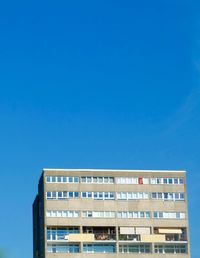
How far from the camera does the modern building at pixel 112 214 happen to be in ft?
454

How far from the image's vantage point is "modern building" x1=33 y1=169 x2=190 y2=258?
138438 millimetres

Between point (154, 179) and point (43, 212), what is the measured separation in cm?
2276

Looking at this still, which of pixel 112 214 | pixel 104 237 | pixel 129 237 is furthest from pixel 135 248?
pixel 112 214

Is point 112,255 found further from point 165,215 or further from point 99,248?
point 165,215

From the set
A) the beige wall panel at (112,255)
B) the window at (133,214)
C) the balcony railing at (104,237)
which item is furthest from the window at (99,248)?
the window at (133,214)

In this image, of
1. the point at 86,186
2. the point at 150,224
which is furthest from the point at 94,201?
the point at 150,224

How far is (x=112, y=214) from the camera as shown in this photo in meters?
141

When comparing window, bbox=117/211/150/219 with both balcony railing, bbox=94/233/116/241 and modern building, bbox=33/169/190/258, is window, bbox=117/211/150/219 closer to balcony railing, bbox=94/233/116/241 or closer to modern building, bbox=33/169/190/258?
modern building, bbox=33/169/190/258

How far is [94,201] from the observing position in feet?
461

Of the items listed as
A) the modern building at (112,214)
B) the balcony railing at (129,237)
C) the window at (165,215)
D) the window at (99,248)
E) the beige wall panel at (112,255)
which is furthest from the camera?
the window at (165,215)

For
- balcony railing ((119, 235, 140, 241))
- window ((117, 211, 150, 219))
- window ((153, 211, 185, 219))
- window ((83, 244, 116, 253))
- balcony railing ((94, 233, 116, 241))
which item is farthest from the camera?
window ((153, 211, 185, 219))

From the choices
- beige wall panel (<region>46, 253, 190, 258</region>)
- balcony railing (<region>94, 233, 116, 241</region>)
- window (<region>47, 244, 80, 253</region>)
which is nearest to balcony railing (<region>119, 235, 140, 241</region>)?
balcony railing (<region>94, 233, 116, 241</region>)

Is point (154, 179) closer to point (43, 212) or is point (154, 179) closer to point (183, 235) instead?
point (183, 235)

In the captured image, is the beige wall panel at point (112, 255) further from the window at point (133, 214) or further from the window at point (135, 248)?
the window at point (133, 214)
